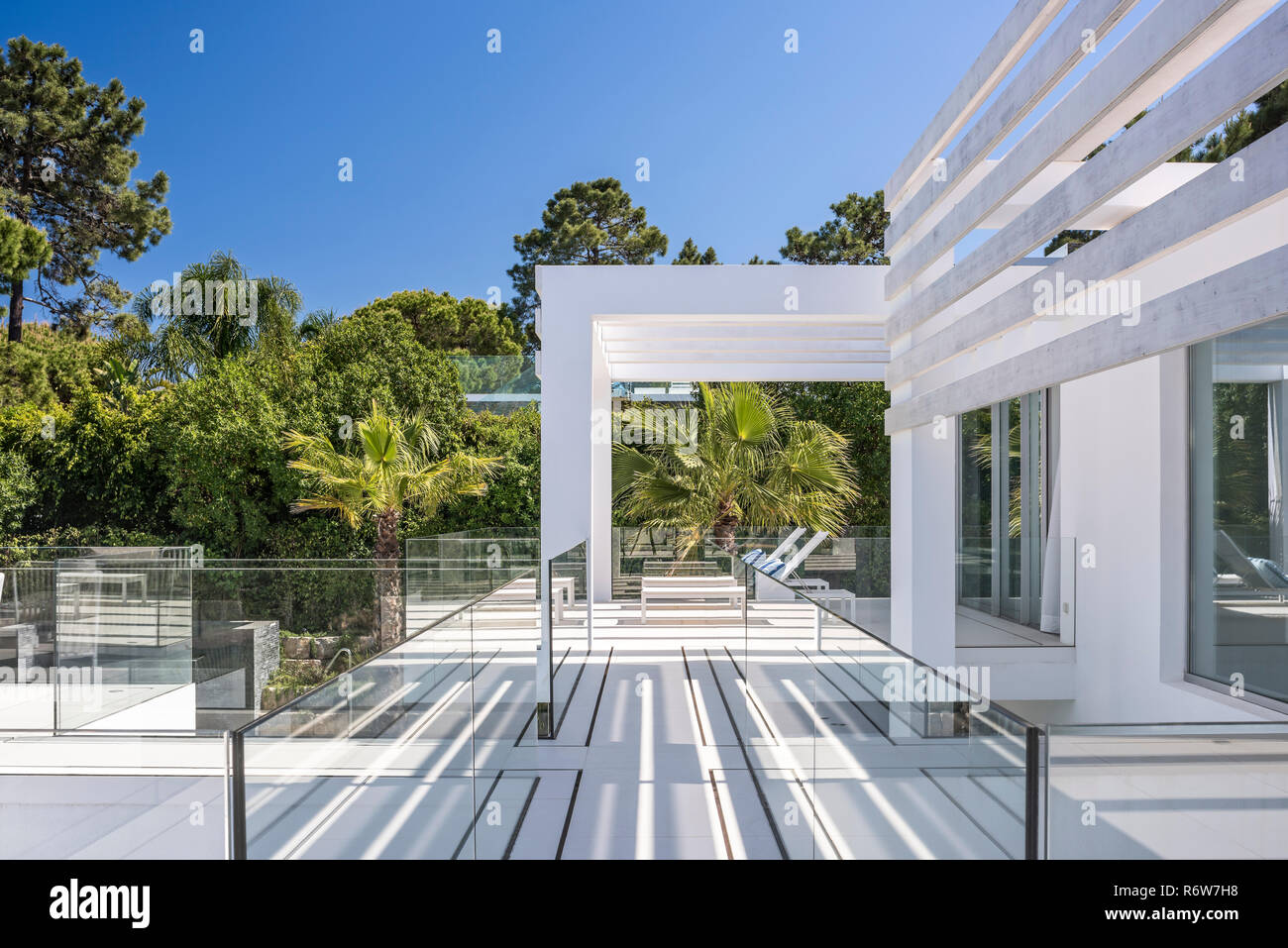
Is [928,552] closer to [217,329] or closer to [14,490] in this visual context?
[217,329]

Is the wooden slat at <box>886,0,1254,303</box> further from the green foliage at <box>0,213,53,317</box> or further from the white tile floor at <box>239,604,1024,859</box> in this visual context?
the green foliage at <box>0,213,53,317</box>

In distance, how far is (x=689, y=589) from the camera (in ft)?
30.5

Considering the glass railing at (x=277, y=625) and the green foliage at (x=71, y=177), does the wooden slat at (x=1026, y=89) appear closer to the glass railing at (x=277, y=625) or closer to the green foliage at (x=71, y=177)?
the glass railing at (x=277, y=625)

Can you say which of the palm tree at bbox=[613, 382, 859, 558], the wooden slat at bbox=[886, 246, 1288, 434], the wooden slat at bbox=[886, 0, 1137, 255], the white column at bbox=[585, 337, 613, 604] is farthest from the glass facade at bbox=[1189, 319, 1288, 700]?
the palm tree at bbox=[613, 382, 859, 558]

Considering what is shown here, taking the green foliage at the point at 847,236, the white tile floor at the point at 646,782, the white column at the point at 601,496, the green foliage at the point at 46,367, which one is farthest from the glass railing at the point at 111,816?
the green foliage at the point at 847,236

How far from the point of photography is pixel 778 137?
32.3 meters

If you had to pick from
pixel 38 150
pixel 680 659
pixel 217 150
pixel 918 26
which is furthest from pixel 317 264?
pixel 680 659

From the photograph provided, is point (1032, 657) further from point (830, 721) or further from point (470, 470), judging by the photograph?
point (470, 470)

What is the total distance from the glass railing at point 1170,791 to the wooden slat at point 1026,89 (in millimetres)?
3349

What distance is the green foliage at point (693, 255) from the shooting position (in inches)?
1088

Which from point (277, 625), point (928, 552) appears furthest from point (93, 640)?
point (928, 552)

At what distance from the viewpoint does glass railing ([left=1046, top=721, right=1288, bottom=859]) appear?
1.93 metres

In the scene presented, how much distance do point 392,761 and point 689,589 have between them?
720 centimetres
